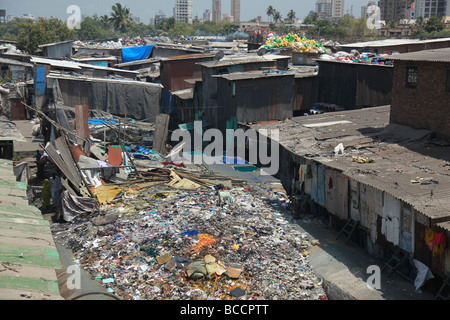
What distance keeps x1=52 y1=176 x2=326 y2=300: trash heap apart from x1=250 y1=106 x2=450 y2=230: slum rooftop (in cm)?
208

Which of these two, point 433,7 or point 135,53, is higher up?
point 433,7

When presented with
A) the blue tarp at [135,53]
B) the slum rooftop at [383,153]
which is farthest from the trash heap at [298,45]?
the slum rooftop at [383,153]

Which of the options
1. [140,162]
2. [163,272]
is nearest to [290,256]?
[163,272]

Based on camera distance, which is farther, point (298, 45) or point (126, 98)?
point (298, 45)

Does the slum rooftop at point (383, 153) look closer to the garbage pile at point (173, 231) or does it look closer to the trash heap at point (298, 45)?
the garbage pile at point (173, 231)

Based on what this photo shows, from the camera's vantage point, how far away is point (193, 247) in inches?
419

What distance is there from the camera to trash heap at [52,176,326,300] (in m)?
9.44

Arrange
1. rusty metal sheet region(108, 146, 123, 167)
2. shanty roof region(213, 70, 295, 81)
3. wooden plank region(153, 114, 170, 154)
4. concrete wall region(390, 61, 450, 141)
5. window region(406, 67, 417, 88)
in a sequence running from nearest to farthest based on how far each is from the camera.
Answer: concrete wall region(390, 61, 450, 141) → window region(406, 67, 417, 88) → rusty metal sheet region(108, 146, 123, 167) → shanty roof region(213, 70, 295, 81) → wooden plank region(153, 114, 170, 154)

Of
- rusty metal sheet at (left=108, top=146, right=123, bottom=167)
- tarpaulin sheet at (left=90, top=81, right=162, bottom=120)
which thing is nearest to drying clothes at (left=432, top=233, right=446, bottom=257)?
rusty metal sheet at (left=108, top=146, right=123, bottom=167)

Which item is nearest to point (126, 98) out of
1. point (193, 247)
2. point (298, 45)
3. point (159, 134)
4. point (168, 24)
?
point (159, 134)

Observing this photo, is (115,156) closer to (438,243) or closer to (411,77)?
(411,77)

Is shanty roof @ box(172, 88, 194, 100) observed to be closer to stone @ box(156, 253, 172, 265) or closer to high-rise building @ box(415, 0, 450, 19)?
stone @ box(156, 253, 172, 265)

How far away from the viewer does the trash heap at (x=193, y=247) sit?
944cm

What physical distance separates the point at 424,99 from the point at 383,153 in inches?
82.3
